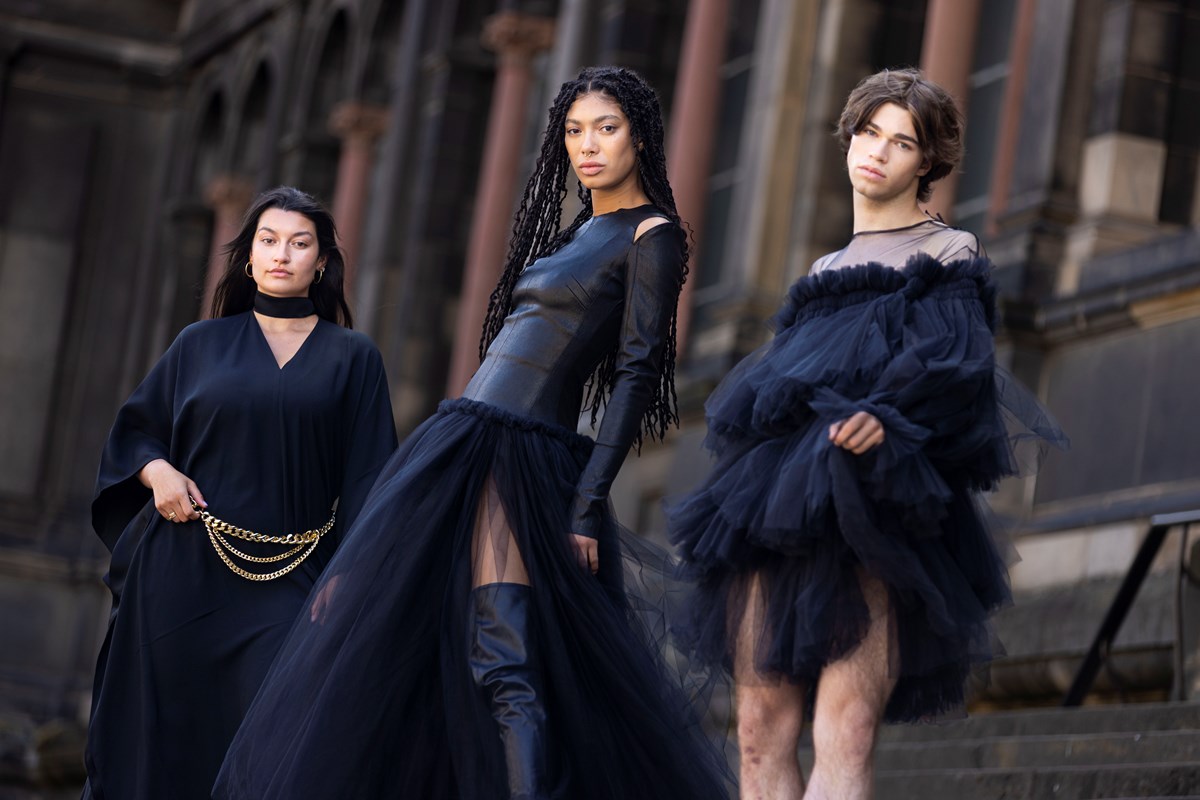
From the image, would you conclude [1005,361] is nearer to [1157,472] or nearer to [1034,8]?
[1157,472]

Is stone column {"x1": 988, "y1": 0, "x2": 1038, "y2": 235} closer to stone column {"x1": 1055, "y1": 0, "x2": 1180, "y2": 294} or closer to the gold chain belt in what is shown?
stone column {"x1": 1055, "y1": 0, "x2": 1180, "y2": 294}

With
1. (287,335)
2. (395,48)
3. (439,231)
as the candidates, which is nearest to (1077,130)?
(287,335)

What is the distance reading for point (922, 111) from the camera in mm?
5340

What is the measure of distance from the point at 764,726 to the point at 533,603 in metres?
0.59

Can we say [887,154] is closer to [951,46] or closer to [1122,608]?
[1122,608]

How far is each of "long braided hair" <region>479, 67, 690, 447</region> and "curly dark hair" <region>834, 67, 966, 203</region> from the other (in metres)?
0.49

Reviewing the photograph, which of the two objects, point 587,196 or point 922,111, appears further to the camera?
point 587,196

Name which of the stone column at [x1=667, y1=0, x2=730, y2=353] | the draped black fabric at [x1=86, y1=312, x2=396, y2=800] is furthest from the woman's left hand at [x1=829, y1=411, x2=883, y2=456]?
the stone column at [x1=667, y1=0, x2=730, y2=353]

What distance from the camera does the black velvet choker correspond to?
6.52 metres

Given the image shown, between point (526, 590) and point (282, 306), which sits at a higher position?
point (282, 306)

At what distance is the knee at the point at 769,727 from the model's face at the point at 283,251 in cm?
204

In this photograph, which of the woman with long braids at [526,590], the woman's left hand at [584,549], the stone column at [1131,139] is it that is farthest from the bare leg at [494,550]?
the stone column at [1131,139]

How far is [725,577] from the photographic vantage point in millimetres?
5230

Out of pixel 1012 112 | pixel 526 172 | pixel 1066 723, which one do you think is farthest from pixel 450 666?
pixel 526 172
